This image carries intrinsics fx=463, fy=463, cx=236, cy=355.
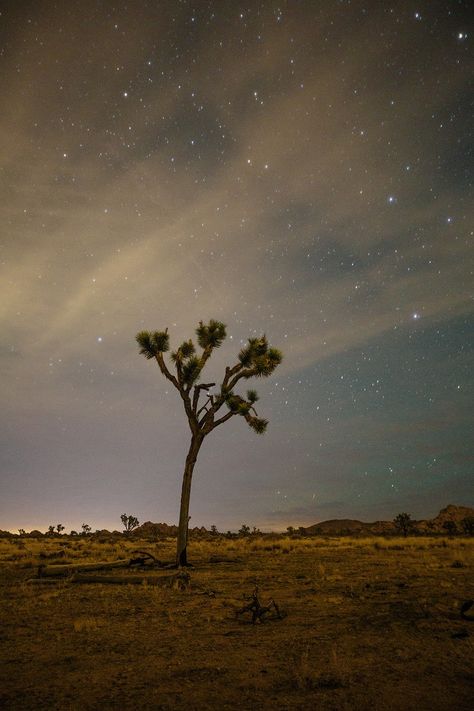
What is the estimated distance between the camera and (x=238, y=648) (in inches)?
251

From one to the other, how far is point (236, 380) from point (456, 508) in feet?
266

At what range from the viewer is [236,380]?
60.4 ft

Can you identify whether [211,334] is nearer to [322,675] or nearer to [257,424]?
[257,424]

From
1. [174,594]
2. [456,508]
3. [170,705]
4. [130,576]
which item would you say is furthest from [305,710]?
[456,508]

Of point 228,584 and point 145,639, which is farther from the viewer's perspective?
point 228,584

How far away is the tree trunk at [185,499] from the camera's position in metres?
16.3

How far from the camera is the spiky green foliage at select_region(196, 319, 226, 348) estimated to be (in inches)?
736

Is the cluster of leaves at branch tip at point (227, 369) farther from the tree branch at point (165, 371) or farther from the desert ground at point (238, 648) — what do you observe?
the desert ground at point (238, 648)

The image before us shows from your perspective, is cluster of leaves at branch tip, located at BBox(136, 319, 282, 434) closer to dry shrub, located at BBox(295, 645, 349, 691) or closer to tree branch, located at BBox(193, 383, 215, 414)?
tree branch, located at BBox(193, 383, 215, 414)

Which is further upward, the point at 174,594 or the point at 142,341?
the point at 142,341

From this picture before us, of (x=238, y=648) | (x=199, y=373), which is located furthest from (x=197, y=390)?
(x=238, y=648)

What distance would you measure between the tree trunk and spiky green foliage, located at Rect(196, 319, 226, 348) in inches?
148

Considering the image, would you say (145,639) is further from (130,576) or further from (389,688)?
(130,576)

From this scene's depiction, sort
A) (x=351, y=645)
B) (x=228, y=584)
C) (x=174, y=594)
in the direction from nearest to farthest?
(x=351, y=645) → (x=174, y=594) → (x=228, y=584)
